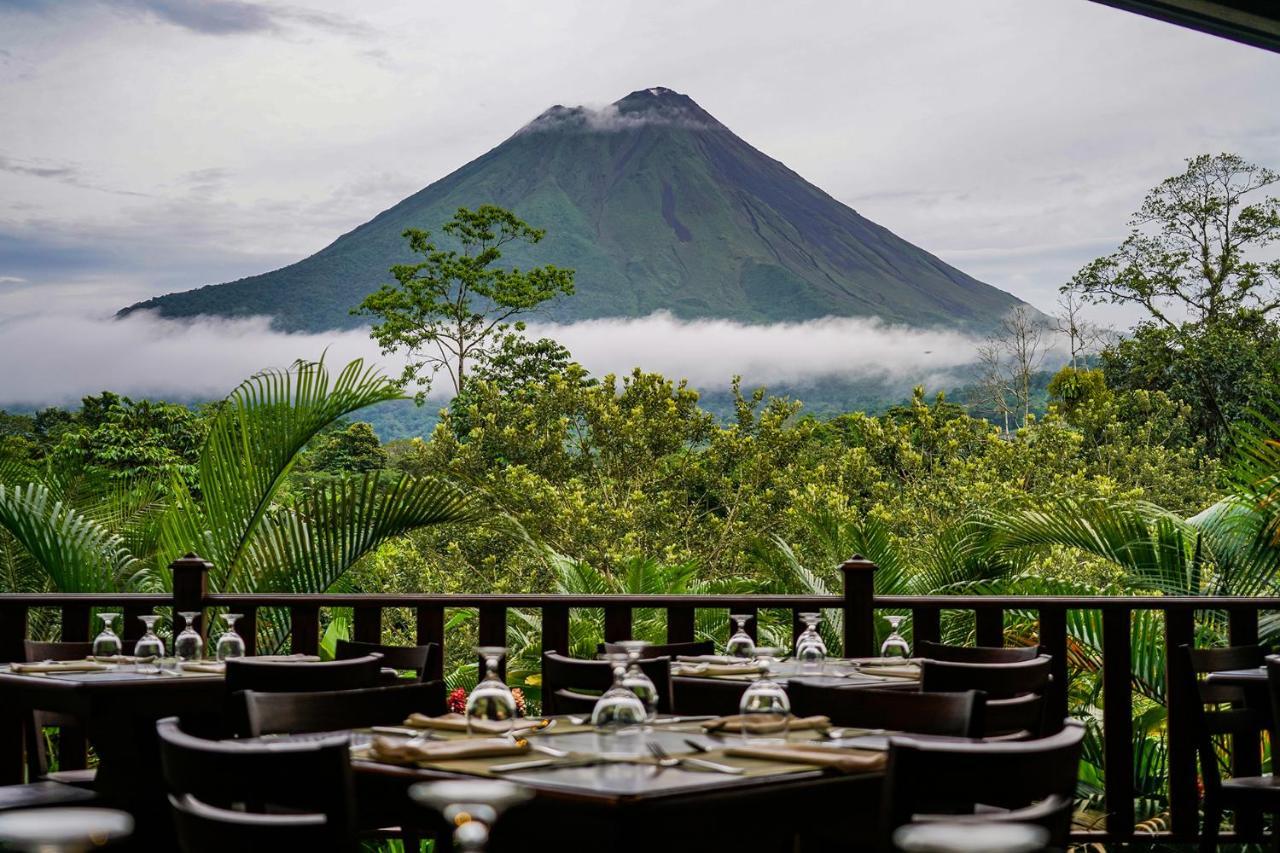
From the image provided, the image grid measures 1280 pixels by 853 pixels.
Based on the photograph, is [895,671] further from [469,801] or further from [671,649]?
[469,801]

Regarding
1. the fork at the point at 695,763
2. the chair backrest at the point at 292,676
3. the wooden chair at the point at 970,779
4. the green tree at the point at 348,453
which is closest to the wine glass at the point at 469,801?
the wooden chair at the point at 970,779

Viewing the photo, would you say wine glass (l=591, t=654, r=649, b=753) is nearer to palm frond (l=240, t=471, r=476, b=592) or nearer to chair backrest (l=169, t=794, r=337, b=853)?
chair backrest (l=169, t=794, r=337, b=853)

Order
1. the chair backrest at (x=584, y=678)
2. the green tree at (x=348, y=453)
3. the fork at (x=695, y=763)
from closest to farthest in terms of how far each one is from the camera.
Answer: the fork at (x=695, y=763), the chair backrest at (x=584, y=678), the green tree at (x=348, y=453)

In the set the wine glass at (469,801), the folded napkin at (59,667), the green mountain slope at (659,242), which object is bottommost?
the folded napkin at (59,667)

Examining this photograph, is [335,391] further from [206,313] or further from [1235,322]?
[206,313]

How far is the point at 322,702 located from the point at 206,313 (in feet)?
218


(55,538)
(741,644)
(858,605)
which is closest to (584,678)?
(741,644)

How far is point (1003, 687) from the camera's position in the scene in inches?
160

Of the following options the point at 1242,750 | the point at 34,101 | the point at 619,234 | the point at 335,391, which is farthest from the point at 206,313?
the point at 1242,750

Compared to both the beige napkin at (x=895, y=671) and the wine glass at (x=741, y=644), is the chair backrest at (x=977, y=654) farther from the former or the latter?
the wine glass at (x=741, y=644)

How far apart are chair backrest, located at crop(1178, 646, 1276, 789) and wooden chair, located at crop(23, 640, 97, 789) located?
329 centimetres

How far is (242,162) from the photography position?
67.2 meters

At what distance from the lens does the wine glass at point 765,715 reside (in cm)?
297

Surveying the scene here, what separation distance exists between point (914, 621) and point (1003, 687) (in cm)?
102
